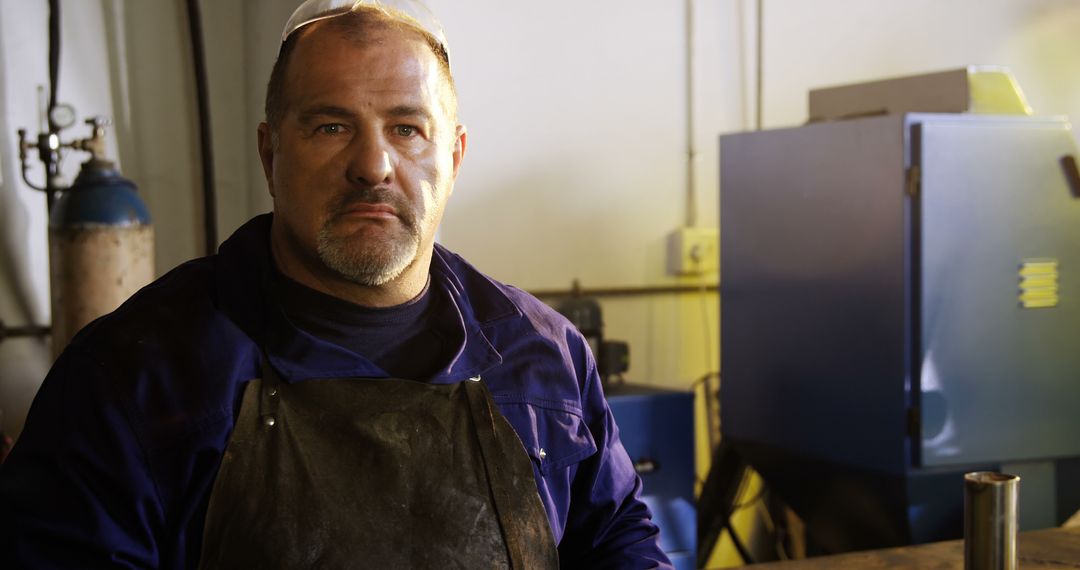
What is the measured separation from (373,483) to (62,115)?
1.23 m

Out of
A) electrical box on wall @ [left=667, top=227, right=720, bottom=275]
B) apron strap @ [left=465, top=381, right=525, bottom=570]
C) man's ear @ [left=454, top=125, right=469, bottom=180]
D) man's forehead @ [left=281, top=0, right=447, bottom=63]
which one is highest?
man's forehead @ [left=281, top=0, right=447, bottom=63]

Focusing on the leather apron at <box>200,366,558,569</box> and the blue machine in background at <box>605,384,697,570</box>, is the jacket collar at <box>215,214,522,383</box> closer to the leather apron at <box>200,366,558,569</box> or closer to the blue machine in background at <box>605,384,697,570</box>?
the leather apron at <box>200,366,558,569</box>

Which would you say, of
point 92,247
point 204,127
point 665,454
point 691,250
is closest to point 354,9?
point 92,247

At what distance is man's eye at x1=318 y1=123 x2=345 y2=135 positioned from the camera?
1.19 metres

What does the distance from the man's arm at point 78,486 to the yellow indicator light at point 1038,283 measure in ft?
5.59

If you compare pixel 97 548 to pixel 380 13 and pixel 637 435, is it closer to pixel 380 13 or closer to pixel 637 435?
pixel 380 13

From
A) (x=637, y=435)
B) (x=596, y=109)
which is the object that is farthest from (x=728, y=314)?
(x=596, y=109)

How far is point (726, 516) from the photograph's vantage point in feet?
8.20

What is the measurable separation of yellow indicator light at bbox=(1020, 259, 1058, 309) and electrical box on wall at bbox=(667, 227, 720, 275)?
2.65ft

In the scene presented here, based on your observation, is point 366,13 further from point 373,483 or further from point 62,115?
point 62,115

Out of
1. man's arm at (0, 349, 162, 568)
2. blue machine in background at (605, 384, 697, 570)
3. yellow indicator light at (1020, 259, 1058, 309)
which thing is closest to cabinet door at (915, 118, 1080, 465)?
yellow indicator light at (1020, 259, 1058, 309)

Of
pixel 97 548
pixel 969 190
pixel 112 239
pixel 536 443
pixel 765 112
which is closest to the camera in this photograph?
pixel 97 548

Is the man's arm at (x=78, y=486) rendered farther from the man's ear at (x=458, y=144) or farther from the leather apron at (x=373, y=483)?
the man's ear at (x=458, y=144)

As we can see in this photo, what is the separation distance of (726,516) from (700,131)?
96cm
